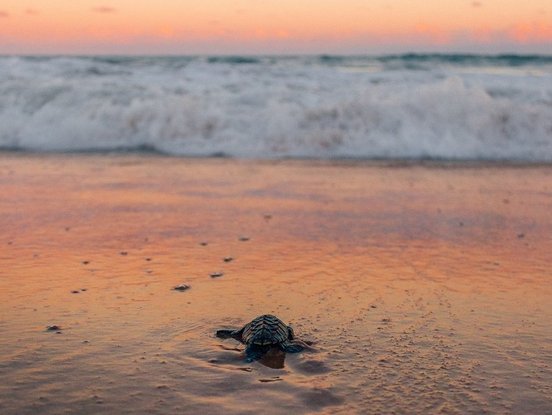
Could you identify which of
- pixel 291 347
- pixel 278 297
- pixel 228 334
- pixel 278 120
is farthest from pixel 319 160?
pixel 291 347

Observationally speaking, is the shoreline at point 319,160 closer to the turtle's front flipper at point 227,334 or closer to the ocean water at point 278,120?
the ocean water at point 278,120

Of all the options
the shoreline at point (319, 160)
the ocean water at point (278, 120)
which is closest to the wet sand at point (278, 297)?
the shoreline at point (319, 160)

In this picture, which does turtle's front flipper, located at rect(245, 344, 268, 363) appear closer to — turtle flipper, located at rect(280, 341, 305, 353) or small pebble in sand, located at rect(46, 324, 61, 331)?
turtle flipper, located at rect(280, 341, 305, 353)

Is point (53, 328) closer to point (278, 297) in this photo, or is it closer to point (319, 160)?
point (278, 297)

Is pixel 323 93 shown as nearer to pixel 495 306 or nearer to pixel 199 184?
pixel 199 184

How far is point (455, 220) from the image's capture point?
6160 mm

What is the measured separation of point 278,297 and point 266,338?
820mm

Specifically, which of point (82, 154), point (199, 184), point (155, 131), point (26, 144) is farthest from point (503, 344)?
point (26, 144)

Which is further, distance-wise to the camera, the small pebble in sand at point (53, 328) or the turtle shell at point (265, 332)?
the small pebble in sand at point (53, 328)

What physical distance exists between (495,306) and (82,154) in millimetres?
8150

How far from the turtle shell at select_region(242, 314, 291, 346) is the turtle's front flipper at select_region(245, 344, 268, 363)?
19 millimetres

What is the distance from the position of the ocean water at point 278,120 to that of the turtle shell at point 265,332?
7.34 meters

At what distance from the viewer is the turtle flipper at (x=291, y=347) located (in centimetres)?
321

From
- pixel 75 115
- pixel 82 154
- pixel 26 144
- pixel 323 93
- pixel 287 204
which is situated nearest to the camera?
pixel 287 204
